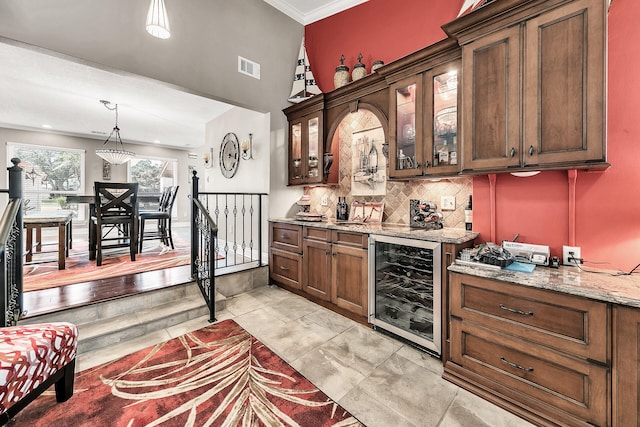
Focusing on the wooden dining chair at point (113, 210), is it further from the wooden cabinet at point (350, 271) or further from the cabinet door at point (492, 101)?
the cabinet door at point (492, 101)

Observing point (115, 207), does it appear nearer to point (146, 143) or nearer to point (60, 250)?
point (60, 250)

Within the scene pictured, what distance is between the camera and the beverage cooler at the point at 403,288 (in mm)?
2199

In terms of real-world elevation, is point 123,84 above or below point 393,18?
below

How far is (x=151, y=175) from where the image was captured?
8.23 metres

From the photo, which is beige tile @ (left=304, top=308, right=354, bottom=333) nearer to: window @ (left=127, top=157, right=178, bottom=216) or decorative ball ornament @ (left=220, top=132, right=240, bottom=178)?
decorative ball ornament @ (left=220, top=132, right=240, bottom=178)

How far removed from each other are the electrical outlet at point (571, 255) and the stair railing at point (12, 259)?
383 cm

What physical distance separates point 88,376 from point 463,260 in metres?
2.78

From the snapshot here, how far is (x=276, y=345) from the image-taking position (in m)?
2.25

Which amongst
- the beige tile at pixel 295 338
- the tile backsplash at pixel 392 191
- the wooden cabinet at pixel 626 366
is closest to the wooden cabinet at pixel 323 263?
the beige tile at pixel 295 338

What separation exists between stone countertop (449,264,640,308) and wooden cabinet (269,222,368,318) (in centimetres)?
100

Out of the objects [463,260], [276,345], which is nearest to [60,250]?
[276,345]

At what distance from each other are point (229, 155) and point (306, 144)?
2140 millimetres

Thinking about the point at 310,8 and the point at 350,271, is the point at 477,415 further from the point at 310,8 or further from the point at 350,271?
the point at 310,8

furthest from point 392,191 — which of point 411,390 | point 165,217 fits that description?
point 165,217
